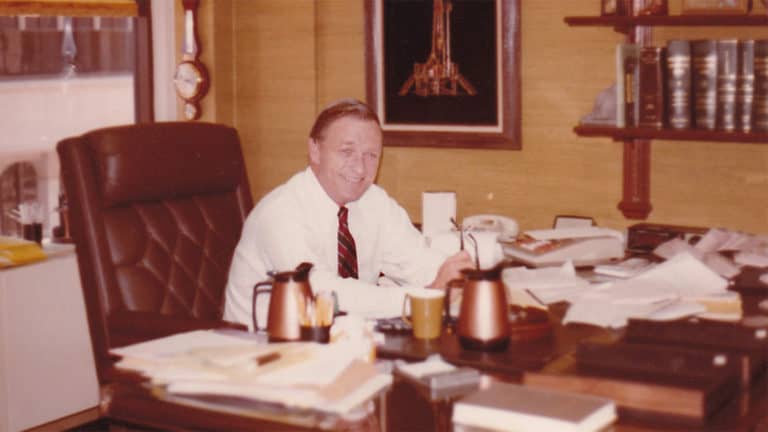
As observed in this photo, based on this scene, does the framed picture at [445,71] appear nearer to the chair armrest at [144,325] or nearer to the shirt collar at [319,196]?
the shirt collar at [319,196]

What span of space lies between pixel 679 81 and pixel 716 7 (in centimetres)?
26

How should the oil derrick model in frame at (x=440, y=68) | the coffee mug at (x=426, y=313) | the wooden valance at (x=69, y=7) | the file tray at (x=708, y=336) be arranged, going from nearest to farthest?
1. the file tray at (x=708, y=336)
2. the coffee mug at (x=426, y=313)
3. the wooden valance at (x=69, y=7)
4. the oil derrick model in frame at (x=440, y=68)

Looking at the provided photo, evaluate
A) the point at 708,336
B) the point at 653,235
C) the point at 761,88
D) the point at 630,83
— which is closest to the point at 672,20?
the point at 630,83

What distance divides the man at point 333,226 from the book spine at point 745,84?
3.74ft

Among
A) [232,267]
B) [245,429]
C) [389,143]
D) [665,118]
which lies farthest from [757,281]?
[389,143]

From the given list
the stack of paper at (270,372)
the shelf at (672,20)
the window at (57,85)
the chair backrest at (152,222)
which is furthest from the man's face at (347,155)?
the window at (57,85)

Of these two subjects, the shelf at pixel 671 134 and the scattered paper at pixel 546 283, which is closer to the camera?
the scattered paper at pixel 546 283

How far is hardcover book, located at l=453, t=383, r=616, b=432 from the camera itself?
160 centimetres

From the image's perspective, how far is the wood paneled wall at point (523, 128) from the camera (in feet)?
12.5

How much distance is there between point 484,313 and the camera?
2.06 m

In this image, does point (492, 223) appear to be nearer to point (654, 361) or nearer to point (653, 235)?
point (653, 235)

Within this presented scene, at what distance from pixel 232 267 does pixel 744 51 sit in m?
1.79

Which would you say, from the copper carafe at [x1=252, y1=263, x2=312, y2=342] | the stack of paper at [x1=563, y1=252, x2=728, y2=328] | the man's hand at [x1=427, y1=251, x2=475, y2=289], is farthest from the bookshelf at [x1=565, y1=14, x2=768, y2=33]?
the copper carafe at [x1=252, y1=263, x2=312, y2=342]

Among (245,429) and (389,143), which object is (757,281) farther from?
(389,143)
